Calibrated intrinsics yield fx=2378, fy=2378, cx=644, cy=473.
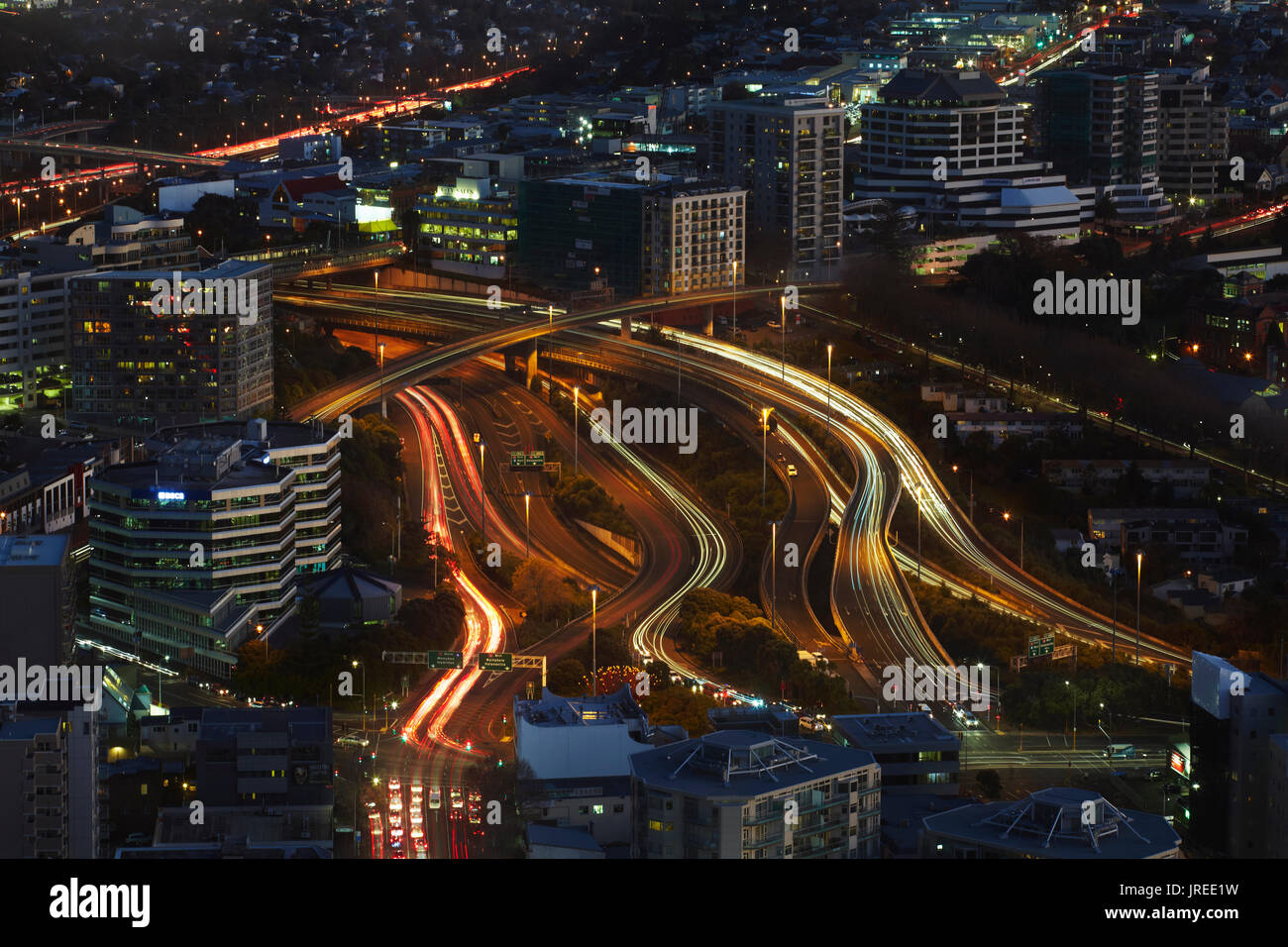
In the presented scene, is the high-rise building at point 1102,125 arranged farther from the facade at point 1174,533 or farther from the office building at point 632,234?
the facade at point 1174,533

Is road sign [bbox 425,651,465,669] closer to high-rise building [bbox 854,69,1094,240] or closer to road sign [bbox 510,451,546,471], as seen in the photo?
road sign [bbox 510,451,546,471]

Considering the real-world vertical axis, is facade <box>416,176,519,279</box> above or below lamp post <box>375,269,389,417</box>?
above

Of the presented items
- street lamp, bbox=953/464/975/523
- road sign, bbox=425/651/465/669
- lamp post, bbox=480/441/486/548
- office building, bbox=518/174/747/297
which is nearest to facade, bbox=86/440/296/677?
road sign, bbox=425/651/465/669

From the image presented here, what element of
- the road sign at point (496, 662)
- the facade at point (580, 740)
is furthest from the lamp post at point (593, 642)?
the facade at point (580, 740)

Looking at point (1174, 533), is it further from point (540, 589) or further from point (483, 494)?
point (483, 494)

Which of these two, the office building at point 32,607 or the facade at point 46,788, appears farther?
the office building at point 32,607
